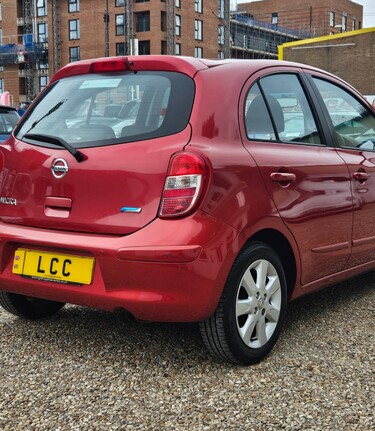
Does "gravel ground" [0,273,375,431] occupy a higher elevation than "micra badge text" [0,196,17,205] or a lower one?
lower

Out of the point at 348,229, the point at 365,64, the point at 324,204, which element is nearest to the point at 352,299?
the point at 348,229

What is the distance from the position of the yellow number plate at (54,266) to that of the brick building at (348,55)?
39.6m

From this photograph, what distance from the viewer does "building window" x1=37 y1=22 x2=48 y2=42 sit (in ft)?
187

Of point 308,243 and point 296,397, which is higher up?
point 308,243

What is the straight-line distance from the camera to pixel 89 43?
54844 millimetres

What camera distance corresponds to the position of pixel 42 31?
5722cm

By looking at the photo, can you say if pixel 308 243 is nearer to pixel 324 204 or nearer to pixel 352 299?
pixel 324 204

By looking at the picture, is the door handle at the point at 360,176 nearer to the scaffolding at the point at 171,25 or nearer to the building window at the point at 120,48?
the scaffolding at the point at 171,25

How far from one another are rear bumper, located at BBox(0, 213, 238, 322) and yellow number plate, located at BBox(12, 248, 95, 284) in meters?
0.04

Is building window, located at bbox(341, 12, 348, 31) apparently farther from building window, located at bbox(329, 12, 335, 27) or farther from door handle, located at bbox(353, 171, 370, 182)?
door handle, located at bbox(353, 171, 370, 182)

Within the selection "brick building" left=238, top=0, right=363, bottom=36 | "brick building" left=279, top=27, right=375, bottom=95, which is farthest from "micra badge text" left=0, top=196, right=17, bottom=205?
"brick building" left=238, top=0, right=363, bottom=36

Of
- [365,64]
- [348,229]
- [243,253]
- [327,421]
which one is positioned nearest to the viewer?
[327,421]

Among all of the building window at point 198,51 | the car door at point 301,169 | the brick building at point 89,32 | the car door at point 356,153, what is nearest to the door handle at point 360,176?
the car door at point 356,153

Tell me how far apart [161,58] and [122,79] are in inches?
9.0
